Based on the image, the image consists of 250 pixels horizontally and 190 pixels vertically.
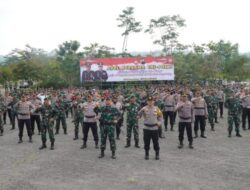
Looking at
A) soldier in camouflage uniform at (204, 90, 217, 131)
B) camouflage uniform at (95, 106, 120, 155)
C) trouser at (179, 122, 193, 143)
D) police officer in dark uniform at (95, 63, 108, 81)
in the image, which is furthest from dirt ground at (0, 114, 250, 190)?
police officer in dark uniform at (95, 63, 108, 81)

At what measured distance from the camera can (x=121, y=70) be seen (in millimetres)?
38812

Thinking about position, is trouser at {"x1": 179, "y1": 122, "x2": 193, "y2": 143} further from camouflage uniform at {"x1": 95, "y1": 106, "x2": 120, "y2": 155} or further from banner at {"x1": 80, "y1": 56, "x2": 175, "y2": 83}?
banner at {"x1": 80, "y1": 56, "x2": 175, "y2": 83}

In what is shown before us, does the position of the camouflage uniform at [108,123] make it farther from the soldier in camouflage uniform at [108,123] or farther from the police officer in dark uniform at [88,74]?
the police officer in dark uniform at [88,74]

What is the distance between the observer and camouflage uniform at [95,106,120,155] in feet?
38.6

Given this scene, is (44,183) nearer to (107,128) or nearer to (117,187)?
(117,187)

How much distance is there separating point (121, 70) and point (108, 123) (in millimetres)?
27195

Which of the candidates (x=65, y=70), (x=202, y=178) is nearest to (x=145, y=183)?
(x=202, y=178)

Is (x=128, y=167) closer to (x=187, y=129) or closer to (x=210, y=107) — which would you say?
(x=187, y=129)

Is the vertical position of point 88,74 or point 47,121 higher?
point 88,74

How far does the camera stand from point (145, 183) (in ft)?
29.2

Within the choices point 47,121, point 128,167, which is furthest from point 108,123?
point 47,121

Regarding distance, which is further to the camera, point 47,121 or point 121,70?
point 121,70

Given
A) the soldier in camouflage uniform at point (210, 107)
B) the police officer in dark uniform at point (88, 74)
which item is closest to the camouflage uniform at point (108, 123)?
the soldier in camouflage uniform at point (210, 107)

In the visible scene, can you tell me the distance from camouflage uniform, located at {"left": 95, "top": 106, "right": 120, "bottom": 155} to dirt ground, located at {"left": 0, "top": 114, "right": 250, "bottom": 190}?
1.55 ft
